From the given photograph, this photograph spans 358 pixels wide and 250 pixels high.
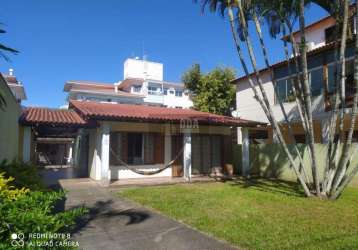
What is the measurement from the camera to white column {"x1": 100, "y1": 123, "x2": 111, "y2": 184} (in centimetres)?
1296

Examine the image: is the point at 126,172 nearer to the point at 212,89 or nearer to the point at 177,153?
the point at 177,153

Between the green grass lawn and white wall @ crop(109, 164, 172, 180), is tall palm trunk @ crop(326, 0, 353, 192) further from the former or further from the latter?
white wall @ crop(109, 164, 172, 180)

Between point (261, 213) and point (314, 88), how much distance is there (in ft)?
36.2

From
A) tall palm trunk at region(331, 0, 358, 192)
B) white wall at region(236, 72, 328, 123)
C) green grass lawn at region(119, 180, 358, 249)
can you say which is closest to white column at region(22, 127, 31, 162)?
green grass lawn at region(119, 180, 358, 249)

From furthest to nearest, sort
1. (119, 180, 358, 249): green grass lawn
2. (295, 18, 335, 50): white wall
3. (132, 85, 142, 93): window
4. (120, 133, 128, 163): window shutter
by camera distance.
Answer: (132, 85, 142, 93): window, (295, 18, 335, 50): white wall, (120, 133, 128, 163): window shutter, (119, 180, 358, 249): green grass lawn

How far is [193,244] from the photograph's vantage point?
573 centimetres

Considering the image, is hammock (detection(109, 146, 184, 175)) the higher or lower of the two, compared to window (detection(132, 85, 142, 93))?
lower

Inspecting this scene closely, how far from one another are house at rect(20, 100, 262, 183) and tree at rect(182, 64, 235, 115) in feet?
38.7

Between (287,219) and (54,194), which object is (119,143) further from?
(54,194)

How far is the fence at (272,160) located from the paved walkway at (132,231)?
28.9 ft

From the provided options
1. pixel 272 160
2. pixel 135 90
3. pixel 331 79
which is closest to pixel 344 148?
pixel 272 160

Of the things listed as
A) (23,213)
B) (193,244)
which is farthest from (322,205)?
(23,213)

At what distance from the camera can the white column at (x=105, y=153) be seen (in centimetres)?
1296

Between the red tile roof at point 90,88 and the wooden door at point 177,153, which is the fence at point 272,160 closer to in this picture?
the wooden door at point 177,153
